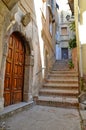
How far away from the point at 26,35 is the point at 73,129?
3498 millimetres

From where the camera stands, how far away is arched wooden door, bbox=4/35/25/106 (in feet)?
15.4

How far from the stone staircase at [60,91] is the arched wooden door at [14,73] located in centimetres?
114

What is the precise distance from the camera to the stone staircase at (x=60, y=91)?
579cm

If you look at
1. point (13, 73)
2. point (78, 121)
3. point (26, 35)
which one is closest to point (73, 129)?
point (78, 121)

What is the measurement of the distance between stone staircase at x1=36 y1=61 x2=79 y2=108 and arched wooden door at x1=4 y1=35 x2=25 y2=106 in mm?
1140

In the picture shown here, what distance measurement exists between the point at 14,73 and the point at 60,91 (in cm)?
248

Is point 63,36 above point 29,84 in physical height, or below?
above

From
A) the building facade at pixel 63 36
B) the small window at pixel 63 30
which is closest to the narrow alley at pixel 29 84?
the building facade at pixel 63 36

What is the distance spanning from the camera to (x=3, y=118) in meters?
3.66

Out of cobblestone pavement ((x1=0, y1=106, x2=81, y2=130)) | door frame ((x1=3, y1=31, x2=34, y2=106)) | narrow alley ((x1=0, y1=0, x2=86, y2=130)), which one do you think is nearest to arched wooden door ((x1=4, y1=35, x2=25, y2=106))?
narrow alley ((x1=0, y1=0, x2=86, y2=130))

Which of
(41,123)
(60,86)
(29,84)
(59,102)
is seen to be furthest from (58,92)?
(41,123)

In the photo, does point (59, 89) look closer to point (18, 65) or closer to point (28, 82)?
point (28, 82)

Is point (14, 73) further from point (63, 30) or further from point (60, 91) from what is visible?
point (63, 30)

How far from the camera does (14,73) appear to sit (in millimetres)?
5094
